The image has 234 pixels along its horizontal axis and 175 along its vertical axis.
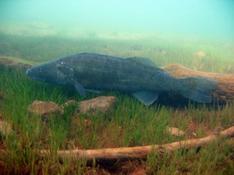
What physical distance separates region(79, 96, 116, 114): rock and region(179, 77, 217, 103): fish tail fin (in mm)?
1905

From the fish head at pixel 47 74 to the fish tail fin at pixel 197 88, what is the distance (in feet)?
10.0

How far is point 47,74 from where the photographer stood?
8.42 meters

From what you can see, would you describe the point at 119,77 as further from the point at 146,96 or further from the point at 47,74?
the point at 47,74

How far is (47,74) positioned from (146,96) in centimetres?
266

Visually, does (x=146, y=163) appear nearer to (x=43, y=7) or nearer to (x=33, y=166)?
(x=33, y=166)

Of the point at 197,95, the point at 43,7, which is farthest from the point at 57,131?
the point at 43,7

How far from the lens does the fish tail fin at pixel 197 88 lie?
770cm

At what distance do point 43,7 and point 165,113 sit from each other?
148535mm

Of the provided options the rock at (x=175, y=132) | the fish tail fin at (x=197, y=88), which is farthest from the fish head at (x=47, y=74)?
the rock at (x=175, y=132)

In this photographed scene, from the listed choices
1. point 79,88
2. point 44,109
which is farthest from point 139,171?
point 79,88

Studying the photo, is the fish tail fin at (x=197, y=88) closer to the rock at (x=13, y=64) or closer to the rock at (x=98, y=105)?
the rock at (x=98, y=105)

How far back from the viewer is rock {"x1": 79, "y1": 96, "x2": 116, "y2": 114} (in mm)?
6492

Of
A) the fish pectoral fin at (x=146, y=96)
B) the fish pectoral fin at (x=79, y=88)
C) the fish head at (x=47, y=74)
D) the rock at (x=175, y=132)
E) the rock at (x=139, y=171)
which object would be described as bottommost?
the rock at (x=139, y=171)

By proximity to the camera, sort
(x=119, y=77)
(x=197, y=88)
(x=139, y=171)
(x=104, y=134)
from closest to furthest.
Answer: (x=139, y=171)
(x=104, y=134)
(x=197, y=88)
(x=119, y=77)
